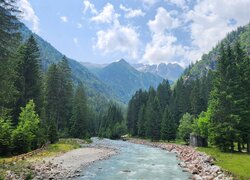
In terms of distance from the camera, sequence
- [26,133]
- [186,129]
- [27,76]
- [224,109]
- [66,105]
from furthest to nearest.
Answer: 1. [66,105]
2. [186,129]
3. [27,76]
4. [224,109]
5. [26,133]

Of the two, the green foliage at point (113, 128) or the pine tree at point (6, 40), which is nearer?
the pine tree at point (6, 40)

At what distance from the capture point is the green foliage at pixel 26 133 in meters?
38.7

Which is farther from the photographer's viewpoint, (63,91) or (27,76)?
(63,91)

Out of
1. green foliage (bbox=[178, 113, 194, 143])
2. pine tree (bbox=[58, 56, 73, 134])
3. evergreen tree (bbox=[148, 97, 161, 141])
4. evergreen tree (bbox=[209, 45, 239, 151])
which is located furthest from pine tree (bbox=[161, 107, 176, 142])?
evergreen tree (bbox=[209, 45, 239, 151])

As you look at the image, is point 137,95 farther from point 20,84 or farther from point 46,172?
point 46,172

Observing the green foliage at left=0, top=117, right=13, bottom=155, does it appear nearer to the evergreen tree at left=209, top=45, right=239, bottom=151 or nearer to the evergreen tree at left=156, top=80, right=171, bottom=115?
the evergreen tree at left=209, top=45, right=239, bottom=151

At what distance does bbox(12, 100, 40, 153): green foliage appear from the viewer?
38.7 m

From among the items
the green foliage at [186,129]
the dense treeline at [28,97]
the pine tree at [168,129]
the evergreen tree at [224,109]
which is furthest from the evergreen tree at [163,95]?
the evergreen tree at [224,109]

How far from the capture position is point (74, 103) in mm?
98688

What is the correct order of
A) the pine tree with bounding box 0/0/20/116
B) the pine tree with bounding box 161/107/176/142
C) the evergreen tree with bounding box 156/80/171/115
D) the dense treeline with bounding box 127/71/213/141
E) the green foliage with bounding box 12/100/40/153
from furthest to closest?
the evergreen tree with bounding box 156/80/171/115, the dense treeline with bounding box 127/71/213/141, the pine tree with bounding box 161/107/176/142, the green foliage with bounding box 12/100/40/153, the pine tree with bounding box 0/0/20/116

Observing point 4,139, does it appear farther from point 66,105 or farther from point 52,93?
point 66,105

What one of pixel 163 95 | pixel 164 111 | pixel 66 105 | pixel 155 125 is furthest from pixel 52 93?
pixel 163 95

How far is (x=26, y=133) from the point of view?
39.8 metres

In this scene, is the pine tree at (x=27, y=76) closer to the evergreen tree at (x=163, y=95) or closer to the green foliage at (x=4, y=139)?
the green foliage at (x=4, y=139)
